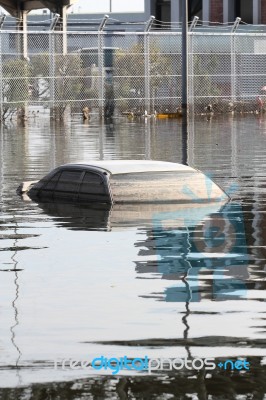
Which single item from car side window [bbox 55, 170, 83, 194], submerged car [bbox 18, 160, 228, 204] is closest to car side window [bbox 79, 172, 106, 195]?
submerged car [bbox 18, 160, 228, 204]

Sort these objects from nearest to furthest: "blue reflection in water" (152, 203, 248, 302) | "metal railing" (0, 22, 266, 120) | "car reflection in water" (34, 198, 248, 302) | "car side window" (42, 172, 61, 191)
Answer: "blue reflection in water" (152, 203, 248, 302)
"car reflection in water" (34, 198, 248, 302)
"car side window" (42, 172, 61, 191)
"metal railing" (0, 22, 266, 120)

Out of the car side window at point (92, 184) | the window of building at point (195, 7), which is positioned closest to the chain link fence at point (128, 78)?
the window of building at point (195, 7)

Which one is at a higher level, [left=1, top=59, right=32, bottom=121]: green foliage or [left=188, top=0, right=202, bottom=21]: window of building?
[left=188, top=0, right=202, bottom=21]: window of building

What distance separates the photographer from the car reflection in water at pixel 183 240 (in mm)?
14633

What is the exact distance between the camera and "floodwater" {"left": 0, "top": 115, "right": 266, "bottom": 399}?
1000 centimetres

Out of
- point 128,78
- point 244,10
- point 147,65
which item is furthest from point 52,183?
point 244,10

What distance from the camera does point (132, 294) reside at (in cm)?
1401

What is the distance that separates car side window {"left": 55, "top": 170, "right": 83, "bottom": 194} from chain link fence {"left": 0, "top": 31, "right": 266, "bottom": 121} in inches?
1110

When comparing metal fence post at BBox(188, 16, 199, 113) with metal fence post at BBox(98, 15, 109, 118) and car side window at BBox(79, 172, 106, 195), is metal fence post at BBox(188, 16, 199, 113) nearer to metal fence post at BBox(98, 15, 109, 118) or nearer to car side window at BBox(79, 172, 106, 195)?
metal fence post at BBox(98, 15, 109, 118)

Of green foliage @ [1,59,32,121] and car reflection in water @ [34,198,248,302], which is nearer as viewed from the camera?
car reflection in water @ [34,198,248,302]

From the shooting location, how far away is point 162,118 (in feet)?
199

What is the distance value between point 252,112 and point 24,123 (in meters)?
13.6

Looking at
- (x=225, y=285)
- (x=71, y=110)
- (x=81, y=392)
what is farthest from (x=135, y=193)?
(x=71, y=110)

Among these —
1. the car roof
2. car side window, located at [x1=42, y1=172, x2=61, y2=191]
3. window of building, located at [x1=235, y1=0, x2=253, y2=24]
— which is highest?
window of building, located at [x1=235, y1=0, x2=253, y2=24]
